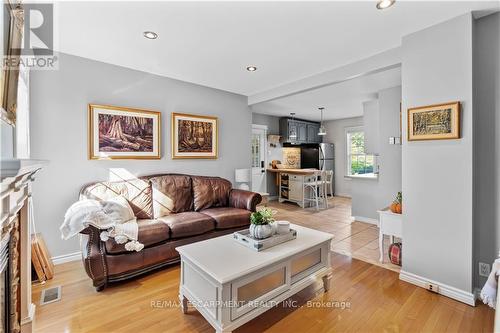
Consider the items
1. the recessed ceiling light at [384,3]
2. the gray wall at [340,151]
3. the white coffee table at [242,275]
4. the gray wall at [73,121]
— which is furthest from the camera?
the gray wall at [340,151]

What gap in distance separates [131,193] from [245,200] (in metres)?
1.54

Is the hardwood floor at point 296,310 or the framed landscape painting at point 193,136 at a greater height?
the framed landscape painting at point 193,136

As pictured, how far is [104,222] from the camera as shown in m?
2.19

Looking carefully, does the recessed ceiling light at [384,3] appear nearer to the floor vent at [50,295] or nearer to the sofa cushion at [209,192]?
the sofa cushion at [209,192]

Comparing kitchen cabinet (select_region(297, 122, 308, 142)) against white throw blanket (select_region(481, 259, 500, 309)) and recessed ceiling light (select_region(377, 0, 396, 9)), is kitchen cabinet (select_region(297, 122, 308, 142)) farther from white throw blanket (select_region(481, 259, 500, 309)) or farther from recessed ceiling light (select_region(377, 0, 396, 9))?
white throw blanket (select_region(481, 259, 500, 309))

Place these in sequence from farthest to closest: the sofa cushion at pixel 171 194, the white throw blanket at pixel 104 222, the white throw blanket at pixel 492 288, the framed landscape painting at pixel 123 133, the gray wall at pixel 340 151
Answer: the gray wall at pixel 340 151
the sofa cushion at pixel 171 194
the framed landscape painting at pixel 123 133
the white throw blanket at pixel 104 222
the white throw blanket at pixel 492 288

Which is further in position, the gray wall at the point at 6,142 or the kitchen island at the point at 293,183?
the kitchen island at the point at 293,183

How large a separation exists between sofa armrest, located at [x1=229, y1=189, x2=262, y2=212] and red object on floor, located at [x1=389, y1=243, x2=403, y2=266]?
1.79 meters

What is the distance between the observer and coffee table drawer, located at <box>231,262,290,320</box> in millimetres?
1538

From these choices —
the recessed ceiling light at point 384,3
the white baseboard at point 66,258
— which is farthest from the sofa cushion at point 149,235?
the recessed ceiling light at point 384,3

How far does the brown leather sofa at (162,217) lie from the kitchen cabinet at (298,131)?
3.50 metres

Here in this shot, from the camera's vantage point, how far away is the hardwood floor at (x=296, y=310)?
5.65 feet

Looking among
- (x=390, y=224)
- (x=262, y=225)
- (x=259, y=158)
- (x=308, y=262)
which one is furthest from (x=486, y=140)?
(x=259, y=158)

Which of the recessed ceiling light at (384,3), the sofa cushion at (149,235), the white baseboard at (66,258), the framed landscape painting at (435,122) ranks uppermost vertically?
the recessed ceiling light at (384,3)
